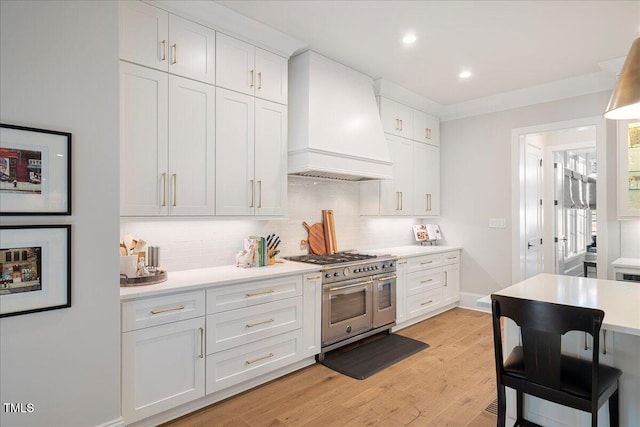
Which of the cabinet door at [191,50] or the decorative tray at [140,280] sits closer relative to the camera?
the decorative tray at [140,280]

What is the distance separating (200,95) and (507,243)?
411 centimetres

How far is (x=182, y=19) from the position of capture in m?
2.56

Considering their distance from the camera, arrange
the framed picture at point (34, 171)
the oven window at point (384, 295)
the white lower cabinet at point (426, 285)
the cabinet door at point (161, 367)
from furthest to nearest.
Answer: the white lower cabinet at point (426, 285) < the oven window at point (384, 295) < the cabinet door at point (161, 367) < the framed picture at point (34, 171)

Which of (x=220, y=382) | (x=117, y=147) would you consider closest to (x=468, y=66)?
(x=117, y=147)

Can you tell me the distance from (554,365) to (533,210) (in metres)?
3.92

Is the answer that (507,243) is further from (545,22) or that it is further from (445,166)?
(545,22)

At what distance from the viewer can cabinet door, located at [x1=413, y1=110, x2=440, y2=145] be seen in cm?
482

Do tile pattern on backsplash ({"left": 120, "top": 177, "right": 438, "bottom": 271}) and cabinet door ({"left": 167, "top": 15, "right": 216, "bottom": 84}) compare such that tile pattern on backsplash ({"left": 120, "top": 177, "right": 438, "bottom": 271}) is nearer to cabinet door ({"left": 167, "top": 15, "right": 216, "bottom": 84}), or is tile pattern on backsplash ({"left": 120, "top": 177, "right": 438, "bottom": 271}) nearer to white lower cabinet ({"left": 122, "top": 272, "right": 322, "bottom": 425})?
A: white lower cabinet ({"left": 122, "top": 272, "right": 322, "bottom": 425})

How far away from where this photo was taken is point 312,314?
308 cm

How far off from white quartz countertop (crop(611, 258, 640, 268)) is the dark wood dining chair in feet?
7.34

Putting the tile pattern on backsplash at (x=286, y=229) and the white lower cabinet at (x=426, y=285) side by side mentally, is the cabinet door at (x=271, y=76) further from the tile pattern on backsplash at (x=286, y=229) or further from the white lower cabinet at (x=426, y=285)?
the white lower cabinet at (x=426, y=285)

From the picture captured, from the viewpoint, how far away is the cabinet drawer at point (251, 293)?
8.09 ft

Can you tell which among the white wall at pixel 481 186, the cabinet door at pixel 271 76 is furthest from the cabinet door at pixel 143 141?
the white wall at pixel 481 186

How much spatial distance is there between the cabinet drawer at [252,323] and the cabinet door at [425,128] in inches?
119
